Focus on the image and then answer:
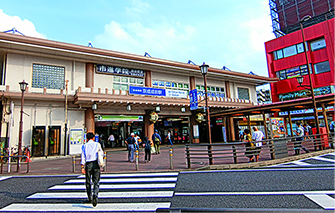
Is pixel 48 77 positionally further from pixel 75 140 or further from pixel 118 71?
pixel 118 71

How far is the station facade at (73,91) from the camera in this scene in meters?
15.7

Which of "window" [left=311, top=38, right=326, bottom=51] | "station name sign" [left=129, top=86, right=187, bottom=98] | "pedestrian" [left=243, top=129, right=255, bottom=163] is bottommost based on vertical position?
"pedestrian" [left=243, top=129, right=255, bottom=163]

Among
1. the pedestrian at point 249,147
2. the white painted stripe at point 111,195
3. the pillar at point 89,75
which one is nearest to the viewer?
the white painted stripe at point 111,195

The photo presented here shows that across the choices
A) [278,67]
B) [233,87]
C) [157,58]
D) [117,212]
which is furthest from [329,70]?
[117,212]

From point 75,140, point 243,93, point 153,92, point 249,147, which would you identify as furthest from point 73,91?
point 243,93

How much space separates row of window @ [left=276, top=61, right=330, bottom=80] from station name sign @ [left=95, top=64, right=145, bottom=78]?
24.1 m

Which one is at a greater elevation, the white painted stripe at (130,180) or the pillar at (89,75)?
the pillar at (89,75)

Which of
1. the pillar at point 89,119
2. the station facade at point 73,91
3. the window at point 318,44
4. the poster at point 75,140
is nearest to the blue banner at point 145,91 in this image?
the station facade at point 73,91

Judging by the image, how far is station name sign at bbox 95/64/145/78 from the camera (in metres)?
19.0

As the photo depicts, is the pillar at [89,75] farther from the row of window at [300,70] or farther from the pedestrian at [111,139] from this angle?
the row of window at [300,70]

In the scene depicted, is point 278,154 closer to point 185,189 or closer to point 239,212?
point 185,189

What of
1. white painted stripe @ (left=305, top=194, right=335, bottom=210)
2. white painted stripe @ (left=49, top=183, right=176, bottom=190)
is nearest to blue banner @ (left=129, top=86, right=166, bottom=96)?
white painted stripe @ (left=49, top=183, right=176, bottom=190)

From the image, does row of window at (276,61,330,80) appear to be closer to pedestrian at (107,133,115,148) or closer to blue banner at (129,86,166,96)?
blue banner at (129,86,166,96)

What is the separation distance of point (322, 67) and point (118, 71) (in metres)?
28.3
